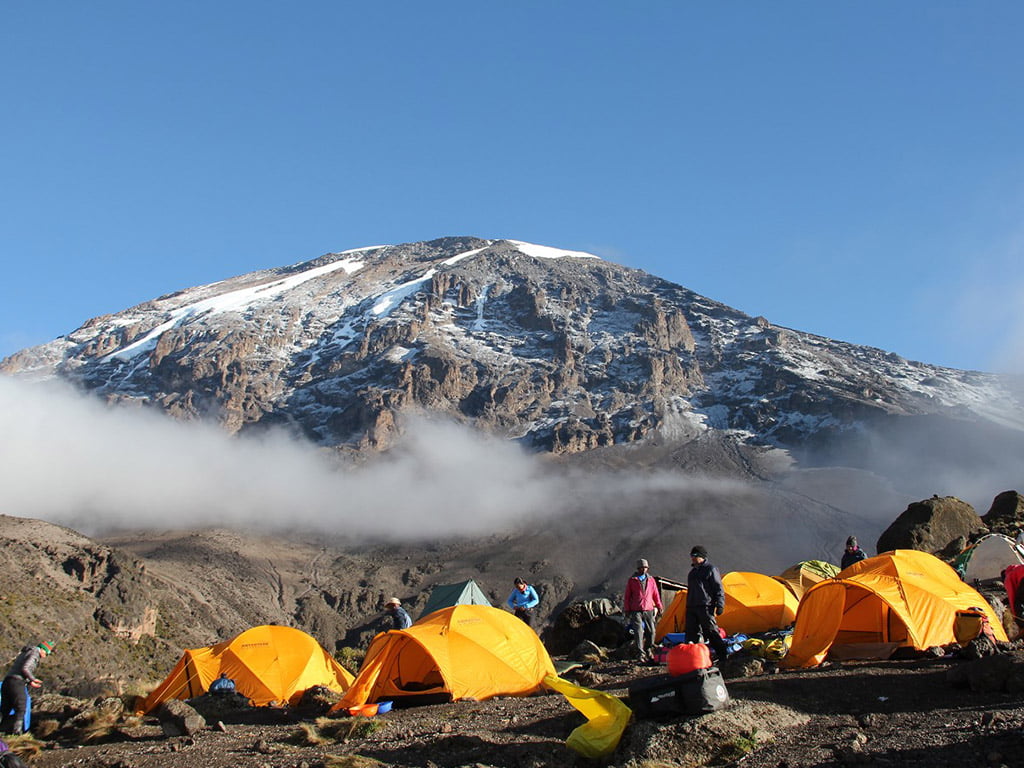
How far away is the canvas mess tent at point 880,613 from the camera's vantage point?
47.6 feet

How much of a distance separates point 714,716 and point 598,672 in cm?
695

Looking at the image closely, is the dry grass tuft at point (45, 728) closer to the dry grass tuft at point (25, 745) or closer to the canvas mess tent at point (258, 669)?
the dry grass tuft at point (25, 745)

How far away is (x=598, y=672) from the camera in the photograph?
636 inches

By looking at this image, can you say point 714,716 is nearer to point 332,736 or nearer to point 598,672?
point 332,736

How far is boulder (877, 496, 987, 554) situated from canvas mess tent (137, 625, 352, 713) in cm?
2000

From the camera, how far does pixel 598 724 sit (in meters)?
9.75

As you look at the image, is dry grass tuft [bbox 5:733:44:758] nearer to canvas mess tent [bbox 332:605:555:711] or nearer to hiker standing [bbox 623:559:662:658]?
canvas mess tent [bbox 332:605:555:711]

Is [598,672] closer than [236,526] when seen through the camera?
Yes

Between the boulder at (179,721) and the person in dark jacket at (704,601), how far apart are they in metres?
8.03

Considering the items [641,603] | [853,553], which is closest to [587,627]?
[641,603]

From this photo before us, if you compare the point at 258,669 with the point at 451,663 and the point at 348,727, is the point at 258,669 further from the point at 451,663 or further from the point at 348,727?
the point at 348,727

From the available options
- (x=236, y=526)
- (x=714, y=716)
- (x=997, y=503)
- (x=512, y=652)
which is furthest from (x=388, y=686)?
(x=236, y=526)

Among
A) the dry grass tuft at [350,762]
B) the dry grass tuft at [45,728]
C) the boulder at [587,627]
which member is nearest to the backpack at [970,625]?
the boulder at [587,627]

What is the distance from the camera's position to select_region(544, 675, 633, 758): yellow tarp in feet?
31.2
